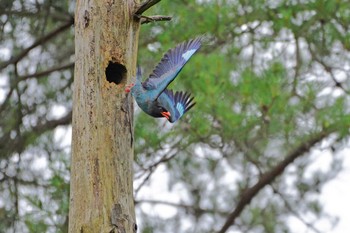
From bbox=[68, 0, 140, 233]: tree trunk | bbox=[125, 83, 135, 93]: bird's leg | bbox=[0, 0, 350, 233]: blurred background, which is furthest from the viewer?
bbox=[0, 0, 350, 233]: blurred background

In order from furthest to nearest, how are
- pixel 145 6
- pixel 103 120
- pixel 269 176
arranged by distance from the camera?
pixel 269 176, pixel 145 6, pixel 103 120

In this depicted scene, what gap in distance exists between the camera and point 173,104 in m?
3.72

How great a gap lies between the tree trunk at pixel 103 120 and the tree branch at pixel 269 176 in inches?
87.8

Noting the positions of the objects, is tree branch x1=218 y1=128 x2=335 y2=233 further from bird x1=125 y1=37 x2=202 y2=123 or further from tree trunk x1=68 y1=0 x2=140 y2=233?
tree trunk x1=68 y1=0 x2=140 y2=233

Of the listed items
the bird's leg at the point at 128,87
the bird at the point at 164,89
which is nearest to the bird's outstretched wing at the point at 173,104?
the bird at the point at 164,89

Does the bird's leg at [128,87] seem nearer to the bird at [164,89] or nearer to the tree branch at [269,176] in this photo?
the bird at [164,89]

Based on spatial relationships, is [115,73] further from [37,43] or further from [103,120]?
[37,43]

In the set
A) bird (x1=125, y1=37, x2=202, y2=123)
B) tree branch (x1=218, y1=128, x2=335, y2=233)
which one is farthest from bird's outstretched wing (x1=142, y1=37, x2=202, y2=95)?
tree branch (x1=218, y1=128, x2=335, y2=233)

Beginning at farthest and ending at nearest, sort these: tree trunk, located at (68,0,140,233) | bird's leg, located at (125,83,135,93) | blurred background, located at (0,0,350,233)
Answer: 1. blurred background, located at (0,0,350,233)
2. bird's leg, located at (125,83,135,93)
3. tree trunk, located at (68,0,140,233)

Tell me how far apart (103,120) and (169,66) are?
38 cm

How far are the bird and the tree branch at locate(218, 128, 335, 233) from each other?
198cm

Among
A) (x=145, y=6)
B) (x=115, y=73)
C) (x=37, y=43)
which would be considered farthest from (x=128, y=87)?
(x=37, y=43)

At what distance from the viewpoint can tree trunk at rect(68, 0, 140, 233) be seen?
342cm

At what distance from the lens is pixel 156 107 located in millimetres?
3574
